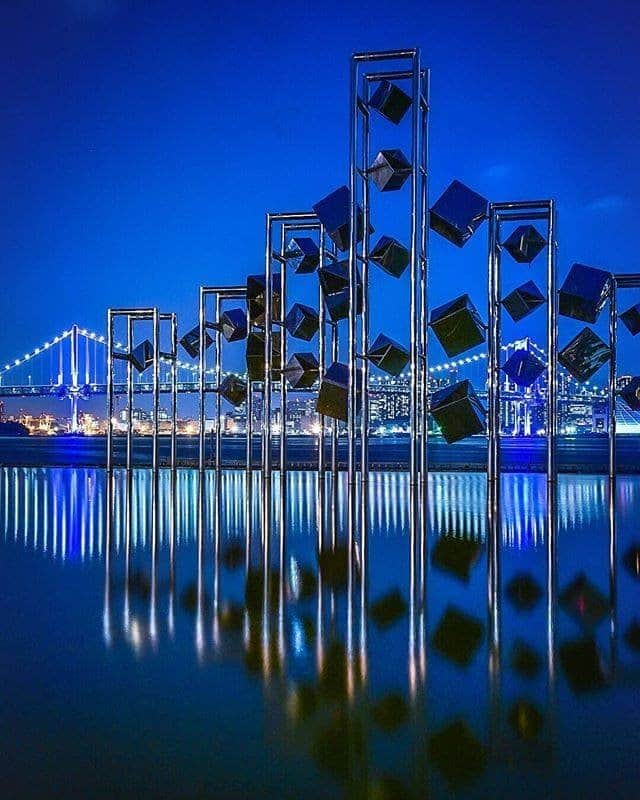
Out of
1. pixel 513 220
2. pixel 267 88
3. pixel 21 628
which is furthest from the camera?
pixel 267 88

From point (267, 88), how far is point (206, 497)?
14.5m

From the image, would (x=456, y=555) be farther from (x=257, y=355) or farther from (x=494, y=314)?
(x=257, y=355)

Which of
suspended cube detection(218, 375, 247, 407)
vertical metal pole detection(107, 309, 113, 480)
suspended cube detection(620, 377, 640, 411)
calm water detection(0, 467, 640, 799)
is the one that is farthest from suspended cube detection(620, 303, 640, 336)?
vertical metal pole detection(107, 309, 113, 480)

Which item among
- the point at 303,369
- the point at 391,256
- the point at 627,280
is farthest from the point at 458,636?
the point at 627,280

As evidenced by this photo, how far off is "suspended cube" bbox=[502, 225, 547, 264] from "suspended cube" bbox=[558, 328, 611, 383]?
672 millimetres

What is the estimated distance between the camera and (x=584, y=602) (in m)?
1.84

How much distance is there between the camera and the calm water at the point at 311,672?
0.91m

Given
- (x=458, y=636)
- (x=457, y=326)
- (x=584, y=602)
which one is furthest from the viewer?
(x=457, y=326)

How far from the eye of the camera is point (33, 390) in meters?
25.0

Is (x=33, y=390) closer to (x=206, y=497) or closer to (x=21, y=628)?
(x=206, y=497)

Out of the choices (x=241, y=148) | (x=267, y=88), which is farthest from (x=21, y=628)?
(x=241, y=148)

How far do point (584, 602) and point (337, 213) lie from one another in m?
2.99

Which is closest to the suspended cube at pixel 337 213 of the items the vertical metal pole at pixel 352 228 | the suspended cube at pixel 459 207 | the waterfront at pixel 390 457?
the vertical metal pole at pixel 352 228

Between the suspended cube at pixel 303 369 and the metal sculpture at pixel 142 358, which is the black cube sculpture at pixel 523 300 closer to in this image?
the suspended cube at pixel 303 369
